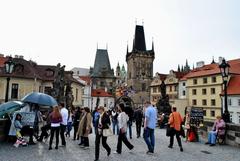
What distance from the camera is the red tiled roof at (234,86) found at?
146 feet

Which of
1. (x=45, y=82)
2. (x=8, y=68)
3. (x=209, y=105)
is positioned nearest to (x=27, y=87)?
(x=45, y=82)

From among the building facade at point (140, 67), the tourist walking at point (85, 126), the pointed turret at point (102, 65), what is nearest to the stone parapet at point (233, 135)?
the tourist walking at point (85, 126)

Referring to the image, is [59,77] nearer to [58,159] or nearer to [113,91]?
[58,159]

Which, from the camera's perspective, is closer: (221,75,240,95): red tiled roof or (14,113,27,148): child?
(14,113,27,148): child

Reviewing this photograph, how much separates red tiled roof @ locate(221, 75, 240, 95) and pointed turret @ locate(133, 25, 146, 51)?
166 feet

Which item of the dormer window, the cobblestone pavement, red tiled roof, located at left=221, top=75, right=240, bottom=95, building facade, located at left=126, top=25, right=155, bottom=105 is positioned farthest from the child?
building facade, located at left=126, top=25, right=155, bottom=105

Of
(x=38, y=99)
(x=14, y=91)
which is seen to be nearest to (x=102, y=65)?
(x=14, y=91)

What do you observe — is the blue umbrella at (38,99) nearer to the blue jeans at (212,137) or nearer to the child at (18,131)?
the child at (18,131)

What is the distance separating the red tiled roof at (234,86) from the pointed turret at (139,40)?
50531 millimetres

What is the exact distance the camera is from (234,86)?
151ft

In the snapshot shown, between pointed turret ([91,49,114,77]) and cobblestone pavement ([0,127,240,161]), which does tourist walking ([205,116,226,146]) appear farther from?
pointed turret ([91,49,114,77])

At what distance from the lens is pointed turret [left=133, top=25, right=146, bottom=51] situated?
95.8m

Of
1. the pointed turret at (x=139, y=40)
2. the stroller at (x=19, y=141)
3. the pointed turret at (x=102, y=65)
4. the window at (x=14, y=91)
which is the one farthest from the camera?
the pointed turret at (x=102, y=65)

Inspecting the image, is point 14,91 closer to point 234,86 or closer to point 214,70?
point 214,70
